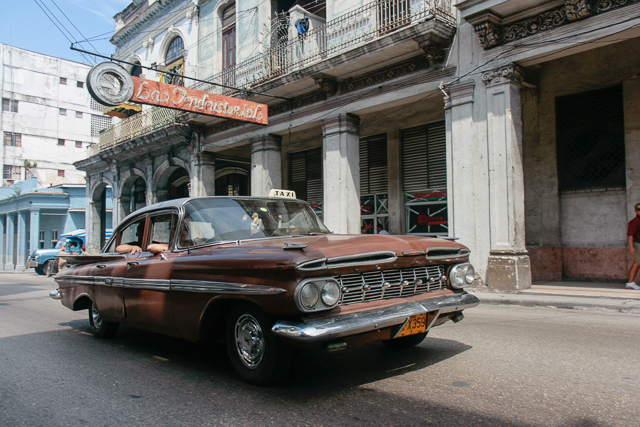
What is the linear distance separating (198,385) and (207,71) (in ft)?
55.3

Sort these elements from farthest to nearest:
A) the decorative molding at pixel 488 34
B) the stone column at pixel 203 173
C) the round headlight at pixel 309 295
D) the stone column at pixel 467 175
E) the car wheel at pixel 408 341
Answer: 1. the stone column at pixel 203 173
2. the stone column at pixel 467 175
3. the decorative molding at pixel 488 34
4. the car wheel at pixel 408 341
5. the round headlight at pixel 309 295

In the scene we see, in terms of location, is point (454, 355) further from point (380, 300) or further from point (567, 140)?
point (567, 140)

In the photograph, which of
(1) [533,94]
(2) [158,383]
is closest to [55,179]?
(1) [533,94]

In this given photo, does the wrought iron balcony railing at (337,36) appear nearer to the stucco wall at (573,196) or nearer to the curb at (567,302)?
the stucco wall at (573,196)

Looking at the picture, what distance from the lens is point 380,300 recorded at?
356cm

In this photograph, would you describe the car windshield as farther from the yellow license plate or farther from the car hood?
the yellow license plate

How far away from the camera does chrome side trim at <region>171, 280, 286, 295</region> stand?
3283mm

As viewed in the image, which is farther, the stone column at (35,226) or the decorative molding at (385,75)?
the stone column at (35,226)

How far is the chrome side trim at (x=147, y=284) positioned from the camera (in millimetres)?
4262

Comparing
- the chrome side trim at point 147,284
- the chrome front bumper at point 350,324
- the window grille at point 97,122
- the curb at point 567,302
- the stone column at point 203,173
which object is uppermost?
the window grille at point 97,122

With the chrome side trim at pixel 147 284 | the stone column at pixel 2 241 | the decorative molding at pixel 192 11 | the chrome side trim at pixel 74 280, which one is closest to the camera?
the chrome side trim at pixel 147 284

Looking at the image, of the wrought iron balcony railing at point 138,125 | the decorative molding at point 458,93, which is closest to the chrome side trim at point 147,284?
the decorative molding at point 458,93

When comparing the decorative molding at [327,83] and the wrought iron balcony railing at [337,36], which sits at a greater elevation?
the wrought iron balcony railing at [337,36]

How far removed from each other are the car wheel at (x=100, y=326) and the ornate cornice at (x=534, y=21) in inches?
345
